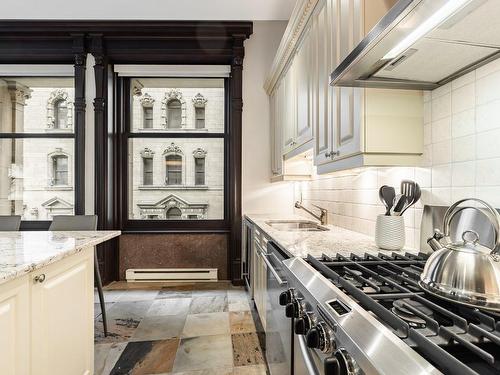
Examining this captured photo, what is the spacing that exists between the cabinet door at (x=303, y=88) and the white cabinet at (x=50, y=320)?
1560 millimetres

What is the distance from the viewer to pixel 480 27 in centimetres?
88

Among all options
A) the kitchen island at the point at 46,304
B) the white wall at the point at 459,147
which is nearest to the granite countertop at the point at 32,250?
the kitchen island at the point at 46,304

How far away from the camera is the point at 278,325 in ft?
4.78

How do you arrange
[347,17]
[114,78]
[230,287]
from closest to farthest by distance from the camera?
[347,17], [230,287], [114,78]

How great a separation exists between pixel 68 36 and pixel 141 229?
2424 millimetres

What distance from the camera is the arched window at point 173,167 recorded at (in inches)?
158

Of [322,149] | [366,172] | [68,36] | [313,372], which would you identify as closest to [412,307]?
[313,372]

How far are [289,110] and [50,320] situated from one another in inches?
86.2

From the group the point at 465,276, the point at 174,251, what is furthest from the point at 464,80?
the point at 174,251

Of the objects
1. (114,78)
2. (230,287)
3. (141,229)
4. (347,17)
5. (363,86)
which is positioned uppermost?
(114,78)

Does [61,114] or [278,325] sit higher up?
[61,114]

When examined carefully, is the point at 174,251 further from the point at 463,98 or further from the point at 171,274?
the point at 463,98

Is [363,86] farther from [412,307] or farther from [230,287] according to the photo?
[230,287]

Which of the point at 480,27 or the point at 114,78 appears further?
the point at 114,78
